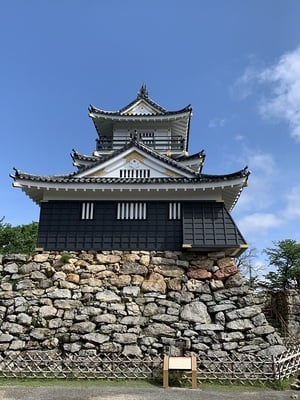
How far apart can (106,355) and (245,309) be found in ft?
Result: 15.0

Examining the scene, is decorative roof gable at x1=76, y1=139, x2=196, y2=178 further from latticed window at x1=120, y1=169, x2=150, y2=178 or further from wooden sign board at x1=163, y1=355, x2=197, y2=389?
wooden sign board at x1=163, y1=355, x2=197, y2=389

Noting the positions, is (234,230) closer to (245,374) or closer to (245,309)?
(245,309)

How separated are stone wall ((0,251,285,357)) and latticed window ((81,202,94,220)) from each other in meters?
1.35

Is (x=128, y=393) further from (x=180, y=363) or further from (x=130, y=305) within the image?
(x=130, y=305)

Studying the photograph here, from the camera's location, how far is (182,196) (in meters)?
12.9

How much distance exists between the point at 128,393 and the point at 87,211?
670 cm

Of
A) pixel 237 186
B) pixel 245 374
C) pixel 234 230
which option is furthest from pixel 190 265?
pixel 245 374

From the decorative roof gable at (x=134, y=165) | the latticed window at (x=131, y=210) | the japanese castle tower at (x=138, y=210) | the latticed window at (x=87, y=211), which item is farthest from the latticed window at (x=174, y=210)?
the latticed window at (x=87, y=211)

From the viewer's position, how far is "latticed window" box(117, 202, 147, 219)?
12.8 m

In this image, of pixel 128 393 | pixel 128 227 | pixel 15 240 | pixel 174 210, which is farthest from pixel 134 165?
pixel 15 240

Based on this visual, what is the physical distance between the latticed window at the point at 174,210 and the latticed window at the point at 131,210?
95 centimetres

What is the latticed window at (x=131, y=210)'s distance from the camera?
1280 centimetres

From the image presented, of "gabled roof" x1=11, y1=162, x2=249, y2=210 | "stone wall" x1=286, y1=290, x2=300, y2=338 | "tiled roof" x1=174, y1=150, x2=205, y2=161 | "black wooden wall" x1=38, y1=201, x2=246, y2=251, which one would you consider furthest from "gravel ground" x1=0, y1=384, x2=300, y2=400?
"tiled roof" x1=174, y1=150, x2=205, y2=161

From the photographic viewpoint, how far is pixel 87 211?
508 inches
